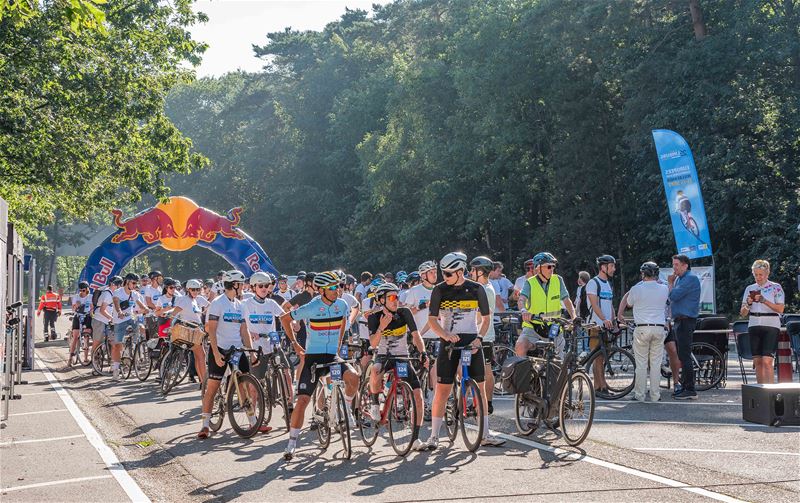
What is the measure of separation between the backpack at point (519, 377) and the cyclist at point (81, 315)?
15.1 metres

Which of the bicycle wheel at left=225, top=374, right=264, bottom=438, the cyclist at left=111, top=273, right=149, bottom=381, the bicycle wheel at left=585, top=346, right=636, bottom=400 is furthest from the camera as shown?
the cyclist at left=111, top=273, right=149, bottom=381

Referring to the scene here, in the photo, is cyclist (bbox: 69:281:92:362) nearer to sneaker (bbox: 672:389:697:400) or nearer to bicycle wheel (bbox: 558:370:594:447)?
sneaker (bbox: 672:389:697:400)

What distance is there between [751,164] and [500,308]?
2114cm

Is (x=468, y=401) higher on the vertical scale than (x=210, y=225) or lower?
lower

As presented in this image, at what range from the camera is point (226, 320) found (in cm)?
1266

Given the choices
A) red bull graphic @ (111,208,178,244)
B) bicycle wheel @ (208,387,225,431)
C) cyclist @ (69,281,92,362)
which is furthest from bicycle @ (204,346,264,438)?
red bull graphic @ (111,208,178,244)

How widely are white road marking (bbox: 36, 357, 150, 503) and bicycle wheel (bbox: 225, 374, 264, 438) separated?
146cm

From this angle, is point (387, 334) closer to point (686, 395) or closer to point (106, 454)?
point (106, 454)

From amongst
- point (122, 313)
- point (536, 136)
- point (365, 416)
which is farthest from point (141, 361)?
point (536, 136)

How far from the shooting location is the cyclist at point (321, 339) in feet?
35.7

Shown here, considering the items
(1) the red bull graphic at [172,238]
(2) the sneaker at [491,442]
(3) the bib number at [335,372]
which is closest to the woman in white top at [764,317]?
(2) the sneaker at [491,442]

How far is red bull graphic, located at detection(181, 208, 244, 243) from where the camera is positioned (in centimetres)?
3550

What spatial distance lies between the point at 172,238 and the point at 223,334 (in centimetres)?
2310

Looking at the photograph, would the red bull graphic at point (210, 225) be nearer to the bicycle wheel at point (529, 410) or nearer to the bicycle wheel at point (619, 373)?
the bicycle wheel at point (619, 373)
